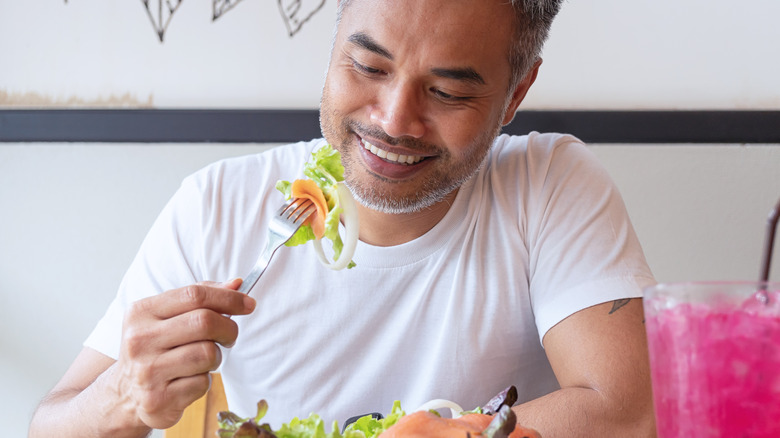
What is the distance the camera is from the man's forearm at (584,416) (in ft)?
4.08

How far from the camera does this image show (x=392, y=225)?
1718 mm

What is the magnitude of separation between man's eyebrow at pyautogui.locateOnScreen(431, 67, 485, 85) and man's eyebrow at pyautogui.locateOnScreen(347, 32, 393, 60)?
10 cm

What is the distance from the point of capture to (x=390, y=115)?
1.46 m

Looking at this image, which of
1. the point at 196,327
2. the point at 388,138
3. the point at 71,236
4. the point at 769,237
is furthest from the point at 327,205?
the point at 71,236

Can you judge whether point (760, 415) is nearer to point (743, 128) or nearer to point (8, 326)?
point (743, 128)

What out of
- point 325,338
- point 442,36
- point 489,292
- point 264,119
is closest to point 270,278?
point 325,338

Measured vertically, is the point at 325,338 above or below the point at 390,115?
below

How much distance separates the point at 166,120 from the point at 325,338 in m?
1.08

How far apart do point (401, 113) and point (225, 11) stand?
3.93 feet

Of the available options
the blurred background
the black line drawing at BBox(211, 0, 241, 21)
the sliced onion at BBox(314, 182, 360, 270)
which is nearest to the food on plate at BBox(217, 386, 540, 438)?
the sliced onion at BBox(314, 182, 360, 270)

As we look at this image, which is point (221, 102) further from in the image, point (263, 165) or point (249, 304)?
point (249, 304)

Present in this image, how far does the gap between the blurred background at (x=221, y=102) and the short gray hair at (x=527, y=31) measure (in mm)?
660

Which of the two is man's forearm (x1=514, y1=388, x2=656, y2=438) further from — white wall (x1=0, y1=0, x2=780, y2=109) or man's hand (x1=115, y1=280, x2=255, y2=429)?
white wall (x1=0, y1=0, x2=780, y2=109)

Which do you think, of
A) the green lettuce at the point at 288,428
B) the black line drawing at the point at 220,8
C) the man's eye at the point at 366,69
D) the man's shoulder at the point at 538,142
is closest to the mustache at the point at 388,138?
the man's eye at the point at 366,69
